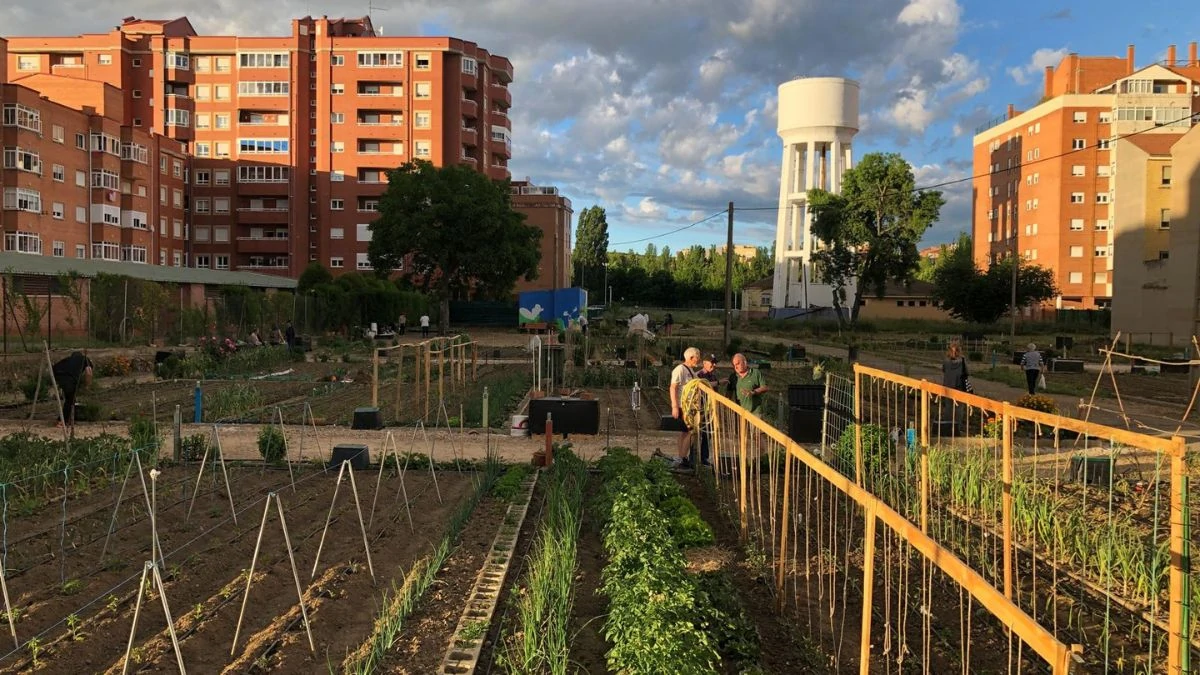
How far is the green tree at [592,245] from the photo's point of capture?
107938 mm

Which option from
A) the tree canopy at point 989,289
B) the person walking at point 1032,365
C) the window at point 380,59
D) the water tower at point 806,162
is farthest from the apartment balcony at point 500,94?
the person walking at point 1032,365

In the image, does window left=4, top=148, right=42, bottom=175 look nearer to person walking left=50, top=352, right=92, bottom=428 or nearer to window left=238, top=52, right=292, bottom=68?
window left=238, top=52, right=292, bottom=68

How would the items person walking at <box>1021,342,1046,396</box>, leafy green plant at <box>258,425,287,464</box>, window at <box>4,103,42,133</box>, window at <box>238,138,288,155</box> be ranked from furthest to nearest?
window at <box>238,138,288,155</box> < window at <box>4,103,42,133</box> < person walking at <box>1021,342,1046,396</box> < leafy green plant at <box>258,425,287,464</box>

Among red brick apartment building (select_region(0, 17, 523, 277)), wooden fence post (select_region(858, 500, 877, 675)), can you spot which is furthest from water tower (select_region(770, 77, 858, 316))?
wooden fence post (select_region(858, 500, 877, 675))

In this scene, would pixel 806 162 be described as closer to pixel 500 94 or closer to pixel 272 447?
pixel 500 94

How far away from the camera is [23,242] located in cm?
4684

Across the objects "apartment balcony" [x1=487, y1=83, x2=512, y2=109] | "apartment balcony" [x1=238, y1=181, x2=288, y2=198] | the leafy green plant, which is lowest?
the leafy green plant

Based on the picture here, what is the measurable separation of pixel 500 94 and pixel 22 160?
4123cm

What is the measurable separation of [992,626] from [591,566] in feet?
9.73

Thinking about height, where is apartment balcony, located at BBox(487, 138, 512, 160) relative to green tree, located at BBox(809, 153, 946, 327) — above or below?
above

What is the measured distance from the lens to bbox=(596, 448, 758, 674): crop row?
454 centimetres

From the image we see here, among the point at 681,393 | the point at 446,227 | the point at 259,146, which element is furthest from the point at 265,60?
the point at 681,393

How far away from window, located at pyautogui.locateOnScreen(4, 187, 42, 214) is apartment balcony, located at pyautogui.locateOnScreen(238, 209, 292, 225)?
71.9ft

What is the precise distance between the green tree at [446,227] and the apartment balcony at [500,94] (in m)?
25.2
